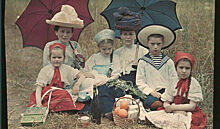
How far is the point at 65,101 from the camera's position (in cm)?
525

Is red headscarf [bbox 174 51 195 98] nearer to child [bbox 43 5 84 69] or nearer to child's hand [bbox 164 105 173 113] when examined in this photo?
child's hand [bbox 164 105 173 113]

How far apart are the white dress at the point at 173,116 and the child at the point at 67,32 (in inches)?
58.5

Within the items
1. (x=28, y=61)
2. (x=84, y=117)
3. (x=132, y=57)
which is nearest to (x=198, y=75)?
(x=132, y=57)

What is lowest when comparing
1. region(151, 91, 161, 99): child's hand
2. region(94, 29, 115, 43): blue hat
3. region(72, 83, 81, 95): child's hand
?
region(151, 91, 161, 99): child's hand

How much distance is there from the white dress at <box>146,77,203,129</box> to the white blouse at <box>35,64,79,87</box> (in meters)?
1.40

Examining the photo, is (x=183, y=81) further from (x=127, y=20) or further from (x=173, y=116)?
(x=127, y=20)

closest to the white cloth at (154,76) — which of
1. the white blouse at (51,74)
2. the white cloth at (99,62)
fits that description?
the white cloth at (99,62)

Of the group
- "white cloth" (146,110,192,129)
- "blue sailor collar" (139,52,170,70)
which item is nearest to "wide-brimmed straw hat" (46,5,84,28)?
"blue sailor collar" (139,52,170,70)

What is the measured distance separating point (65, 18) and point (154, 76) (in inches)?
66.7

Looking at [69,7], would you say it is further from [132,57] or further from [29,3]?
[132,57]

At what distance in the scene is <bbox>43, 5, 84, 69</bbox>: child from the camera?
5.25 metres

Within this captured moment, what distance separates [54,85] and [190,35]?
2.36 meters

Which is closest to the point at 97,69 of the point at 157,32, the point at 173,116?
the point at 157,32

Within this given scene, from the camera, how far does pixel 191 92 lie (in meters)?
5.08
